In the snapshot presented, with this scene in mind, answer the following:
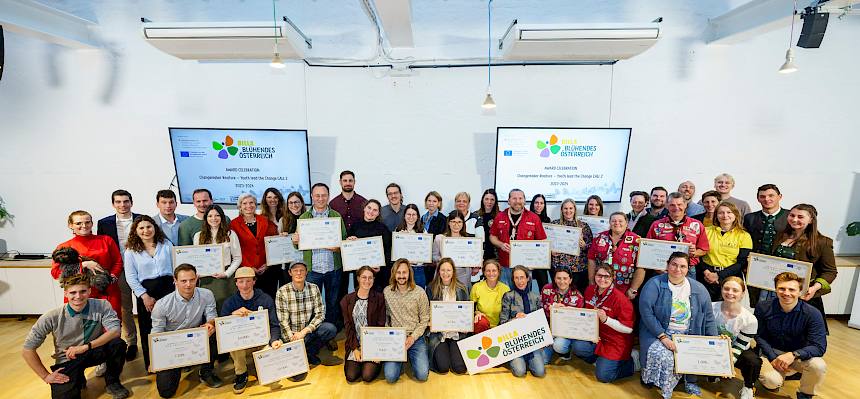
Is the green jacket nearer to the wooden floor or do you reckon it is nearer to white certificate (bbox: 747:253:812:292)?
the wooden floor

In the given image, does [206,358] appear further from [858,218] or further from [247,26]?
[858,218]

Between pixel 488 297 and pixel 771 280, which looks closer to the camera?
pixel 771 280

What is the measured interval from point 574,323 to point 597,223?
1.38 m

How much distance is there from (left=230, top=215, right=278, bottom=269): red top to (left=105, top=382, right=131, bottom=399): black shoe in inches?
55.2

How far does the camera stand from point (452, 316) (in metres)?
3.41

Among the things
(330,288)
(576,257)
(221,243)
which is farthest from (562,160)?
(221,243)

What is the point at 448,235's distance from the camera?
4004mm

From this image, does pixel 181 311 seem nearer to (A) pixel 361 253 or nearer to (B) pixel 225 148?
(A) pixel 361 253

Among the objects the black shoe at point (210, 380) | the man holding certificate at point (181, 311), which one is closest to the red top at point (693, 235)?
the man holding certificate at point (181, 311)

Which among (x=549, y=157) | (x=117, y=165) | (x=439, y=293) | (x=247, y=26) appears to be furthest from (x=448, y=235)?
(x=117, y=165)

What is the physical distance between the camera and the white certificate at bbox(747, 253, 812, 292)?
3156 mm

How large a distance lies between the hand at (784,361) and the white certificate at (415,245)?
10.3 feet

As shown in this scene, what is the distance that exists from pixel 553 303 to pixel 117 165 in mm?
6019

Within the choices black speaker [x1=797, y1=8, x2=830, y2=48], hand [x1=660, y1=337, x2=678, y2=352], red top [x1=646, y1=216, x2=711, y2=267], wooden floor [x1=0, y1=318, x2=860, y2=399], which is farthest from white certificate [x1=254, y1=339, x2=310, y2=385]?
black speaker [x1=797, y1=8, x2=830, y2=48]
